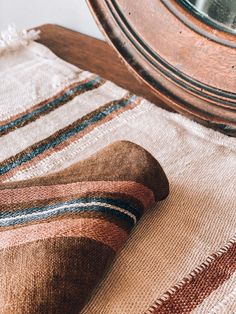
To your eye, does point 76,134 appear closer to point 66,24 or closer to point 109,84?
point 109,84

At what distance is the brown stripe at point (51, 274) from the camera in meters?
0.34

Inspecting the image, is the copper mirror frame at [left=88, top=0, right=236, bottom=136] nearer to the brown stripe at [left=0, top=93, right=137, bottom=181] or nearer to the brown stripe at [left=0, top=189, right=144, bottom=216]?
the brown stripe at [left=0, top=93, right=137, bottom=181]

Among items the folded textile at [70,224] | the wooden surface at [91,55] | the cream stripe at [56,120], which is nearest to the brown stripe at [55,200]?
the folded textile at [70,224]

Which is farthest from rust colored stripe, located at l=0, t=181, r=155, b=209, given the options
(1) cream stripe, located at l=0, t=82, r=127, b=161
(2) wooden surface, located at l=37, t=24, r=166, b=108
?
(2) wooden surface, located at l=37, t=24, r=166, b=108

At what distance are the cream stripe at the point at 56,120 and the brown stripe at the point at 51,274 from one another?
0.20 metres

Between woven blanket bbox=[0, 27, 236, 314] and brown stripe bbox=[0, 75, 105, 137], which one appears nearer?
woven blanket bbox=[0, 27, 236, 314]

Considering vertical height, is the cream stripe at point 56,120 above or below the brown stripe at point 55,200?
below

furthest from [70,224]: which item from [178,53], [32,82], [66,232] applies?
[32,82]

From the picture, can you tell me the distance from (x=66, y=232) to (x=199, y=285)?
12 centimetres

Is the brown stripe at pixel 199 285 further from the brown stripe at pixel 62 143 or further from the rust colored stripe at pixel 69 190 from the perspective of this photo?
the brown stripe at pixel 62 143

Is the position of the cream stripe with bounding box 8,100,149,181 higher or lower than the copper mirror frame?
lower

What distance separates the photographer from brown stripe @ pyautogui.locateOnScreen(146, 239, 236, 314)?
0.37 metres

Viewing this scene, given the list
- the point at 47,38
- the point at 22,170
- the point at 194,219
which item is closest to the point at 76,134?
the point at 22,170

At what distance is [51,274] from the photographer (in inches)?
13.8
